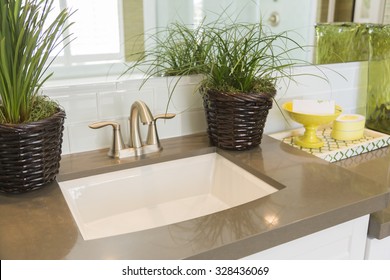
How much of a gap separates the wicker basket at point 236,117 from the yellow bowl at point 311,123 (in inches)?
6.5

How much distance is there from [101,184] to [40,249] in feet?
1.14

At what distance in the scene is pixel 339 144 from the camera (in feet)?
4.34

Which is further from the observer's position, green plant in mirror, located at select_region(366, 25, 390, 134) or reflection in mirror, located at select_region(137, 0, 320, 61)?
green plant in mirror, located at select_region(366, 25, 390, 134)

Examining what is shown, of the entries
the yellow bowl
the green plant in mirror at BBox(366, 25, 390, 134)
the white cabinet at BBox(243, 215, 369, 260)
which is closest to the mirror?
the green plant in mirror at BBox(366, 25, 390, 134)

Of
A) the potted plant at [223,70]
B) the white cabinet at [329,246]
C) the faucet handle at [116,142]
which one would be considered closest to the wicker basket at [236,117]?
the potted plant at [223,70]

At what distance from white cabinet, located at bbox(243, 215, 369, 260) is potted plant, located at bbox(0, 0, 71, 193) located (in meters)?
0.48

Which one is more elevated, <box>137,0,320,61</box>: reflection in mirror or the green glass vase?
<box>137,0,320,61</box>: reflection in mirror

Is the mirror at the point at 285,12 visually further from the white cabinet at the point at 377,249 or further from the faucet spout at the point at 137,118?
the white cabinet at the point at 377,249

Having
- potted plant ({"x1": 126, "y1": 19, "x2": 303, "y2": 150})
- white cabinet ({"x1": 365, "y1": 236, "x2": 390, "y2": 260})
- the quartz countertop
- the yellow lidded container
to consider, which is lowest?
white cabinet ({"x1": 365, "y1": 236, "x2": 390, "y2": 260})

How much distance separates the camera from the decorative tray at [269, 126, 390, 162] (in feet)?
4.12

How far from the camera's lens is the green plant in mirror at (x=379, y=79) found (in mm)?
1485

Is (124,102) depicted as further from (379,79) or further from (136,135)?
(379,79)

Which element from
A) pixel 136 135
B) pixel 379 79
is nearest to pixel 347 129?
pixel 379 79

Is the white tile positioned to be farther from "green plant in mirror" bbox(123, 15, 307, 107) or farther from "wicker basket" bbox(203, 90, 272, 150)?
"wicker basket" bbox(203, 90, 272, 150)
